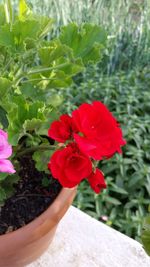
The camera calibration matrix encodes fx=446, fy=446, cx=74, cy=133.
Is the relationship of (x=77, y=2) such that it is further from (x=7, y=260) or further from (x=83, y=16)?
(x=7, y=260)

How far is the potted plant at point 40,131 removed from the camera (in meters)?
0.67

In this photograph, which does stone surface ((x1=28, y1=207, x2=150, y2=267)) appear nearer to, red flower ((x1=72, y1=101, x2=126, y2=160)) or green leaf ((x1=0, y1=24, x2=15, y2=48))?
red flower ((x1=72, y1=101, x2=126, y2=160))

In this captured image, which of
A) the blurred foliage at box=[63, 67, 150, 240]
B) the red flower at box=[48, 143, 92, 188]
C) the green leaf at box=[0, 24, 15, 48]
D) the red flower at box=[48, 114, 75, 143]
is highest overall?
the green leaf at box=[0, 24, 15, 48]

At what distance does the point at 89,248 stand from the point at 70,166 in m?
0.39

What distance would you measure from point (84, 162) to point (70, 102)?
1163 millimetres

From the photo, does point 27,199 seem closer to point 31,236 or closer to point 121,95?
point 31,236

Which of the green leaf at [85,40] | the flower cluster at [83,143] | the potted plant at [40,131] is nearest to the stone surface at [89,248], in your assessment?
the potted plant at [40,131]

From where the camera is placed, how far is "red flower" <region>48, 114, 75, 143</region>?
2.24 feet

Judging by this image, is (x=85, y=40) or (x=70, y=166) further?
(x=85, y=40)

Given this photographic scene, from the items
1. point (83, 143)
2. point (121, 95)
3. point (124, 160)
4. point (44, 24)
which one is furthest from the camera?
point (121, 95)

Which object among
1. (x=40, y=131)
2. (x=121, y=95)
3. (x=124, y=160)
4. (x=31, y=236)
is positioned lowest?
(x=124, y=160)

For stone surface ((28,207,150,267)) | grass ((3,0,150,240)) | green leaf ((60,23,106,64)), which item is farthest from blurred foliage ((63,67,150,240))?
green leaf ((60,23,106,64))

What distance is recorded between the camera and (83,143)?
0.63 metres

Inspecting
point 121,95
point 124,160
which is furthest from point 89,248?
point 121,95
